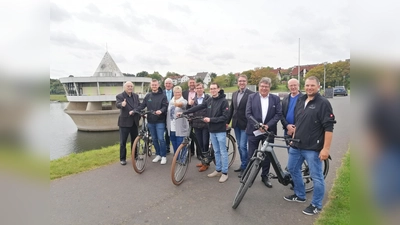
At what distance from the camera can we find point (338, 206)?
3.25m

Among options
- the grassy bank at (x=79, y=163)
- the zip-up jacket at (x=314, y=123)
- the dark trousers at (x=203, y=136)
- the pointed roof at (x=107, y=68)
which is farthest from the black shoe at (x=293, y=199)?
the pointed roof at (x=107, y=68)

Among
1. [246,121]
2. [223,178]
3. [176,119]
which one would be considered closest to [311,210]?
[223,178]

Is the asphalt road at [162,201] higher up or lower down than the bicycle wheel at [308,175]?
lower down

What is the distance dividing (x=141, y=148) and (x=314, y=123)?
3569 millimetres

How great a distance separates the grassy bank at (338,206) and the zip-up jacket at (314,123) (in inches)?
35.6

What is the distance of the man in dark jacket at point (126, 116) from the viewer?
5.21m

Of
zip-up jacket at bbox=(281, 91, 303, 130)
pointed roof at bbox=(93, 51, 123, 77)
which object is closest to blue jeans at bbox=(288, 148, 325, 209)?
zip-up jacket at bbox=(281, 91, 303, 130)

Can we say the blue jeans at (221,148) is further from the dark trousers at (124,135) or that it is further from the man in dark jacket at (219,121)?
the dark trousers at (124,135)

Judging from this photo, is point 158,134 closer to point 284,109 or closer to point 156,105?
point 156,105

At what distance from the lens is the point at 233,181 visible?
4363 mm
